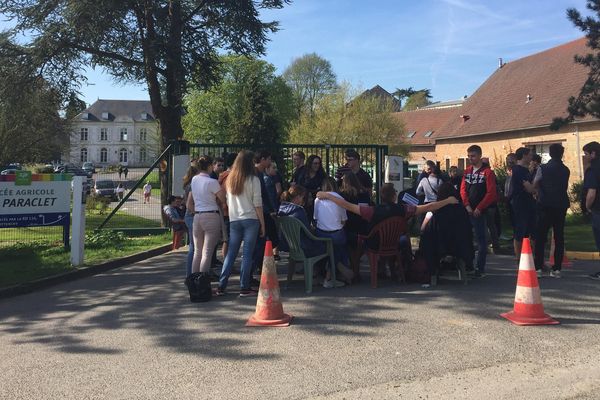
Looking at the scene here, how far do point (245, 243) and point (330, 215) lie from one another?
1233mm

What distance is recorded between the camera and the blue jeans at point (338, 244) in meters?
6.98

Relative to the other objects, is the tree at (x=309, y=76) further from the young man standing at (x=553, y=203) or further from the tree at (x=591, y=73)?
the young man standing at (x=553, y=203)

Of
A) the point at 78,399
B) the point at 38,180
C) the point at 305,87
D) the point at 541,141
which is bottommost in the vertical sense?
the point at 78,399

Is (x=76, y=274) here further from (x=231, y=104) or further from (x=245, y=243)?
(x=231, y=104)

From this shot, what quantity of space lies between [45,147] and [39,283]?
3501 cm

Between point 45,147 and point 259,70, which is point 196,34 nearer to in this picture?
point 45,147

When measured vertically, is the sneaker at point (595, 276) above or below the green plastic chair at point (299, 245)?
below

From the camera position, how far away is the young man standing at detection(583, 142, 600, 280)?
290 inches

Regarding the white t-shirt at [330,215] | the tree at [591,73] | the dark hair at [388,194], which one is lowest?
the white t-shirt at [330,215]

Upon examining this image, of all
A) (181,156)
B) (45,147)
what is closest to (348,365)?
(181,156)

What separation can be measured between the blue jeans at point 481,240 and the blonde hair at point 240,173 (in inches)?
141

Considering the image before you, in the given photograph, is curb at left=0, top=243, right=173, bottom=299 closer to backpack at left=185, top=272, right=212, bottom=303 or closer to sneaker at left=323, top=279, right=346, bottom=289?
backpack at left=185, top=272, right=212, bottom=303

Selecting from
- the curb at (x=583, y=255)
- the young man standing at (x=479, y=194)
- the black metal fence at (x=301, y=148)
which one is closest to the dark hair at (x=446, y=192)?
the young man standing at (x=479, y=194)

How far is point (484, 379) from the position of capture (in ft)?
13.0
